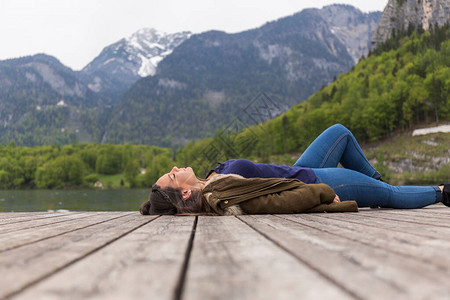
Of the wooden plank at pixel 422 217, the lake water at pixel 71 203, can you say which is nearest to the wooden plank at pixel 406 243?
the wooden plank at pixel 422 217

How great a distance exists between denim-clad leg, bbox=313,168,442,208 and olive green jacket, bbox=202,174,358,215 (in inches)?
21.8

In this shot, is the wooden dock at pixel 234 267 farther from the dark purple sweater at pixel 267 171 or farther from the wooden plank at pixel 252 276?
the dark purple sweater at pixel 267 171

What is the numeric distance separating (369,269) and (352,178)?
10.1ft

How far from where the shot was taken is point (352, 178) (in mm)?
3908

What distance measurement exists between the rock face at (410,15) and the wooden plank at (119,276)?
286 ft

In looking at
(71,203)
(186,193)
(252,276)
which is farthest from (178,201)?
(71,203)

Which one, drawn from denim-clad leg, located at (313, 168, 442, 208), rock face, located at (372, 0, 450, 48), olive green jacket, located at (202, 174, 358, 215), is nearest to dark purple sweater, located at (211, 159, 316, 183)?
denim-clad leg, located at (313, 168, 442, 208)

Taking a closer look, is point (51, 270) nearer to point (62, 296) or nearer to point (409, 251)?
point (62, 296)

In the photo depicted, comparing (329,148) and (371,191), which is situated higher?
(329,148)

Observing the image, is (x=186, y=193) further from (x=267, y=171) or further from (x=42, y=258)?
(x=42, y=258)

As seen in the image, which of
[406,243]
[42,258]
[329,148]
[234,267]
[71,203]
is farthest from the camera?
[71,203]

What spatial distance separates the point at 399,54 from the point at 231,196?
76.9m

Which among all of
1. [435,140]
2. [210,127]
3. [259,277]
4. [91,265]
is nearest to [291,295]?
[259,277]

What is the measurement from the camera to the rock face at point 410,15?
7738 cm
